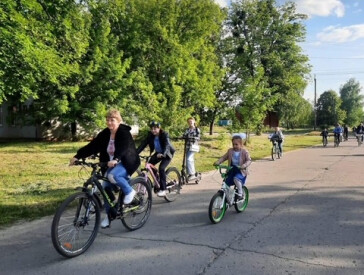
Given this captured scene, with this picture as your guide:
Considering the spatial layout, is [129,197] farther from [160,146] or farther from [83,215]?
[160,146]

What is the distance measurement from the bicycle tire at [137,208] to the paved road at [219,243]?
0.50 ft

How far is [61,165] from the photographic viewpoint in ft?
46.8

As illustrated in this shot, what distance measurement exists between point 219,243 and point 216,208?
3.77 ft

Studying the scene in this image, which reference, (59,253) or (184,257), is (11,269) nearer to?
(59,253)

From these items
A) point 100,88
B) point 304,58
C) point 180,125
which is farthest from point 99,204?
point 304,58

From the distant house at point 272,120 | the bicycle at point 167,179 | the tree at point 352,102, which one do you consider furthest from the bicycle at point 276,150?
the tree at point 352,102

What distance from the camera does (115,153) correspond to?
17.3 ft

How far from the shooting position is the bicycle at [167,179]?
7484 mm

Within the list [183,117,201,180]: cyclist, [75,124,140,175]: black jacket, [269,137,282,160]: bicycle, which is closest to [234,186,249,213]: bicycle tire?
[75,124,140,175]: black jacket

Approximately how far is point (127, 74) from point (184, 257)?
71.1 feet

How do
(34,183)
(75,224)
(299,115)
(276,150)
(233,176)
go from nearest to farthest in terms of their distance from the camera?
(75,224) → (233,176) → (34,183) → (276,150) → (299,115)

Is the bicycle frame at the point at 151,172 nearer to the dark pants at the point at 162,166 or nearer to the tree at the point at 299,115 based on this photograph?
the dark pants at the point at 162,166

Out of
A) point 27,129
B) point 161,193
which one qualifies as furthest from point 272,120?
point 161,193

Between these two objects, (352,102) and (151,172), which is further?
(352,102)
